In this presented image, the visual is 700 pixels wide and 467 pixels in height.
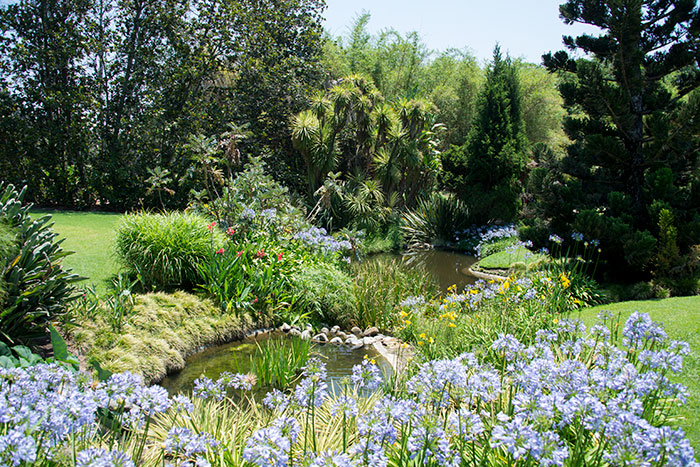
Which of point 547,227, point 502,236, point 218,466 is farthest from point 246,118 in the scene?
point 218,466

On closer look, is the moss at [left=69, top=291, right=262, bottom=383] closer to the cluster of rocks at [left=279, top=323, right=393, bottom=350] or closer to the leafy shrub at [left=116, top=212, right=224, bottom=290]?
the leafy shrub at [left=116, top=212, right=224, bottom=290]

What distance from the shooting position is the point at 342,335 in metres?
6.44

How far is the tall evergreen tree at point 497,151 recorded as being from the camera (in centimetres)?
1339

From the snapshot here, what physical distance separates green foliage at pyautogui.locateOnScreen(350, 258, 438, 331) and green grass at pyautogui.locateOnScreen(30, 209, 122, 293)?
3584mm

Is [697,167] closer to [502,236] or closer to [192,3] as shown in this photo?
[502,236]

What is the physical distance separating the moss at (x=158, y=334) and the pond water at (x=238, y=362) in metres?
0.12

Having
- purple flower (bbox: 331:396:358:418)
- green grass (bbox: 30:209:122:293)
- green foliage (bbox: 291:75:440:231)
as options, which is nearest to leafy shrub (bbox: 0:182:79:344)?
green grass (bbox: 30:209:122:293)

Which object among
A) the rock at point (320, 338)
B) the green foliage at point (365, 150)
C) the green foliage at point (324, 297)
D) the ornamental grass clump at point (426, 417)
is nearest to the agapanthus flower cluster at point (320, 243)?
the green foliage at point (324, 297)

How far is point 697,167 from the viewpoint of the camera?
7.88 meters

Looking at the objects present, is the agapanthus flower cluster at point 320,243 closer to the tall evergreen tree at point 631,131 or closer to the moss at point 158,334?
the moss at point 158,334

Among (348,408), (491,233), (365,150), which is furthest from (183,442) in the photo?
(365,150)

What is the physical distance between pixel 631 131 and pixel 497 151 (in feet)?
18.1

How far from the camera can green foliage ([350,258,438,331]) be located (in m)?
6.70

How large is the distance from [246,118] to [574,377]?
14.1m
